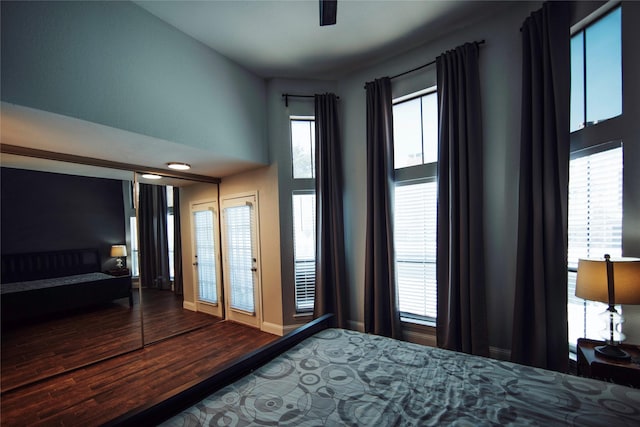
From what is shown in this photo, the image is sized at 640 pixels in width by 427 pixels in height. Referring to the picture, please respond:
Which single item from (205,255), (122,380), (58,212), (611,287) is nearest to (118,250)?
(58,212)

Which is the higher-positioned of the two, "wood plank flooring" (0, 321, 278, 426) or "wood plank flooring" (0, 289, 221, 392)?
"wood plank flooring" (0, 289, 221, 392)

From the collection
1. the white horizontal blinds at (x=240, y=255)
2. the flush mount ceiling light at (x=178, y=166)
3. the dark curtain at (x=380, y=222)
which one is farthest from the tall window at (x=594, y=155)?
the flush mount ceiling light at (x=178, y=166)

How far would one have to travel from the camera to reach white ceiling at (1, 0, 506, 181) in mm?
2139

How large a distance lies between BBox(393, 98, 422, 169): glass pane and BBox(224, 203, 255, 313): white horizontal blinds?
7.02 feet

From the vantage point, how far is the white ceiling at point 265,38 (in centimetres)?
214

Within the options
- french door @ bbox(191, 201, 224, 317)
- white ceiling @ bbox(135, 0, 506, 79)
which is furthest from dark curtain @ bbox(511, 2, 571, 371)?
french door @ bbox(191, 201, 224, 317)

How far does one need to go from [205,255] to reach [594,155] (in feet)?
14.8

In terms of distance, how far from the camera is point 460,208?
2461mm

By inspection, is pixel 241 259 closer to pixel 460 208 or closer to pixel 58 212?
pixel 58 212

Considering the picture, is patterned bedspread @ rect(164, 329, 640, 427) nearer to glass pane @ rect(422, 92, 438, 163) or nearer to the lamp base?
the lamp base

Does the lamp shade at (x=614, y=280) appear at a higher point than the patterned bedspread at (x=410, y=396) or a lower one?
higher

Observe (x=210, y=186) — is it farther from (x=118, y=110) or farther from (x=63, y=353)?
(x=63, y=353)

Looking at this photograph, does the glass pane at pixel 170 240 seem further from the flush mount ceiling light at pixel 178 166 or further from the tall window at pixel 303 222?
the tall window at pixel 303 222

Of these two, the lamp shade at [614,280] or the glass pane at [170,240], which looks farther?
the glass pane at [170,240]
